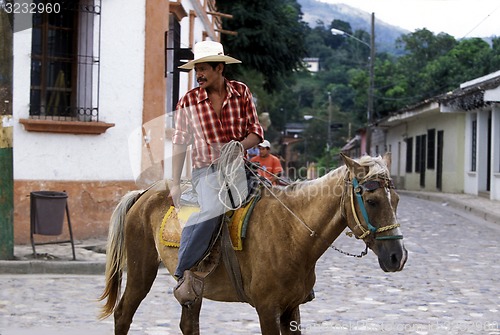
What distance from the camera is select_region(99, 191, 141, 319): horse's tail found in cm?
591

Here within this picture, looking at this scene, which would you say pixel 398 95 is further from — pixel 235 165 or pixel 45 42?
pixel 235 165

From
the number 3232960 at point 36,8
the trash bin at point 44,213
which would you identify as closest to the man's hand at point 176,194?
the trash bin at point 44,213

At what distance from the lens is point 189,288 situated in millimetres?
4977

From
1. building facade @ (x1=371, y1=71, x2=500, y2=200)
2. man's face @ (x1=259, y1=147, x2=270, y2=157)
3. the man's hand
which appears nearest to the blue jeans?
the man's hand

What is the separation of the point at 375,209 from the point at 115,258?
2.30 metres

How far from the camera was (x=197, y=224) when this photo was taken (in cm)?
498

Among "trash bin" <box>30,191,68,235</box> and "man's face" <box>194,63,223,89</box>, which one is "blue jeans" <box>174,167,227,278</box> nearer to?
"man's face" <box>194,63,223,89</box>

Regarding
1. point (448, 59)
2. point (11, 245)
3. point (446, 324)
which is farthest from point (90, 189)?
point (448, 59)

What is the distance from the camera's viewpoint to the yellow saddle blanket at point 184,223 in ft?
16.2

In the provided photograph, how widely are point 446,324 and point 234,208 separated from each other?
9.02 feet

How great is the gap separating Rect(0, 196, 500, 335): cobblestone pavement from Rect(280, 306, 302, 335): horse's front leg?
165 centimetres

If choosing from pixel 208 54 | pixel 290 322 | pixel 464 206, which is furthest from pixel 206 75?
pixel 464 206

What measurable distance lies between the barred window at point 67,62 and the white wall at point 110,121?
17cm

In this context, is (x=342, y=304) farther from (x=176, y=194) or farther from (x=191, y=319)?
(x=176, y=194)
